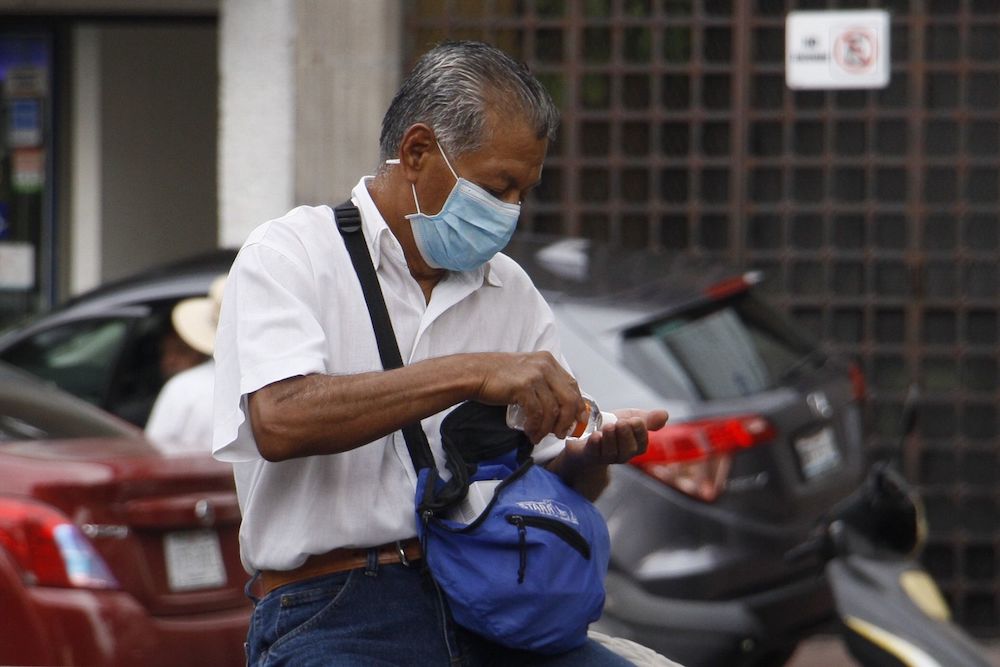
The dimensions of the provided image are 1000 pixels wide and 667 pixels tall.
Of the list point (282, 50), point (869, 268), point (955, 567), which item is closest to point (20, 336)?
point (282, 50)

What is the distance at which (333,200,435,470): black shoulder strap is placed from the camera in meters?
2.37

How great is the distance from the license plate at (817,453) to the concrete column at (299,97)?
11.7ft

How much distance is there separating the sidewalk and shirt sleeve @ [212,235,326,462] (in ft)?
18.0

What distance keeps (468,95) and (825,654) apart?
5.92m

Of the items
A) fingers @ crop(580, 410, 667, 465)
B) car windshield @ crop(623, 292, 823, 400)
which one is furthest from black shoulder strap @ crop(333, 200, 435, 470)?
car windshield @ crop(623, 292, 823, 400)

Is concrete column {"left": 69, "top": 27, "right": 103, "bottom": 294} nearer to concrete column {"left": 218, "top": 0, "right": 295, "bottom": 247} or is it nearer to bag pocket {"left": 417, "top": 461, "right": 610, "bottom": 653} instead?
concrete column {"left": 218, "top": 0, "right": 295, "bottom": 247}

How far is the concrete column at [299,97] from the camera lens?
851 cm

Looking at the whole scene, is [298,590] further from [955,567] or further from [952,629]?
[955,567]

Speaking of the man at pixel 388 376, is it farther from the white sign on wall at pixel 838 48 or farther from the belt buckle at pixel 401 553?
the white sign on wall at pixel 838 48

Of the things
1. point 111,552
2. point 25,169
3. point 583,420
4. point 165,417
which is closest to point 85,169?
point 25,169

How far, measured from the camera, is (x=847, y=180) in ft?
27.5

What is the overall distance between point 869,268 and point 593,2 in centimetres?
202

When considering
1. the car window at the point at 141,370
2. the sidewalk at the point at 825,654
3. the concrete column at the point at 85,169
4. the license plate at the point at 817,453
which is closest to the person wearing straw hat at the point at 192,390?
the car window at the point at 141,370

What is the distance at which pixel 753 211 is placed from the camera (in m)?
8.45
